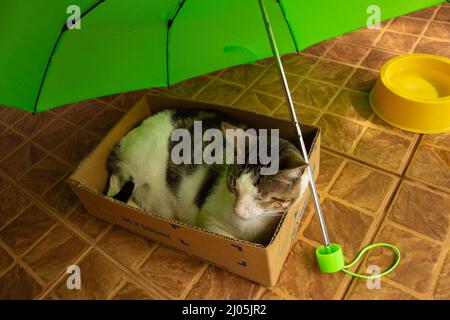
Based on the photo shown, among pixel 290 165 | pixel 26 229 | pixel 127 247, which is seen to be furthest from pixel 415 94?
pixel 26 229

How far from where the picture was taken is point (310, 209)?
1193mm

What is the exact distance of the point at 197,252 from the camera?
3.42ft

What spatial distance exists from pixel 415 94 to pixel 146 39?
112 centimetres

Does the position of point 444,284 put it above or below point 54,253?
below

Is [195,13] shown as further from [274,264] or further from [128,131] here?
[274,264]

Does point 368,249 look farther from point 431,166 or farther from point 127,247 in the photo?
point 127,247

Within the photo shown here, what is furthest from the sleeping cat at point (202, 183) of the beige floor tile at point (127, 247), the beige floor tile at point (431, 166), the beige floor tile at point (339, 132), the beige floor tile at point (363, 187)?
the beige floor tile at point (431, 166)

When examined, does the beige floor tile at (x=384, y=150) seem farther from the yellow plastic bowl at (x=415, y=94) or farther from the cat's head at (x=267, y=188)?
the cat's head at (x=267, y=188)

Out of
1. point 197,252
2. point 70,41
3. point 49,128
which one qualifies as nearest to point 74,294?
point 197,252

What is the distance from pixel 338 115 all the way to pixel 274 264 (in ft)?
2.73

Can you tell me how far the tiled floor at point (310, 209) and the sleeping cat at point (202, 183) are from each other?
0.16 metres

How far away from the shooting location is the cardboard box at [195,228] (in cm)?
89

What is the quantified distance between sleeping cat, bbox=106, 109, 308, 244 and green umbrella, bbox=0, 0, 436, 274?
0.12 meters

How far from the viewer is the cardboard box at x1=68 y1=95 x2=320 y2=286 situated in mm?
894
